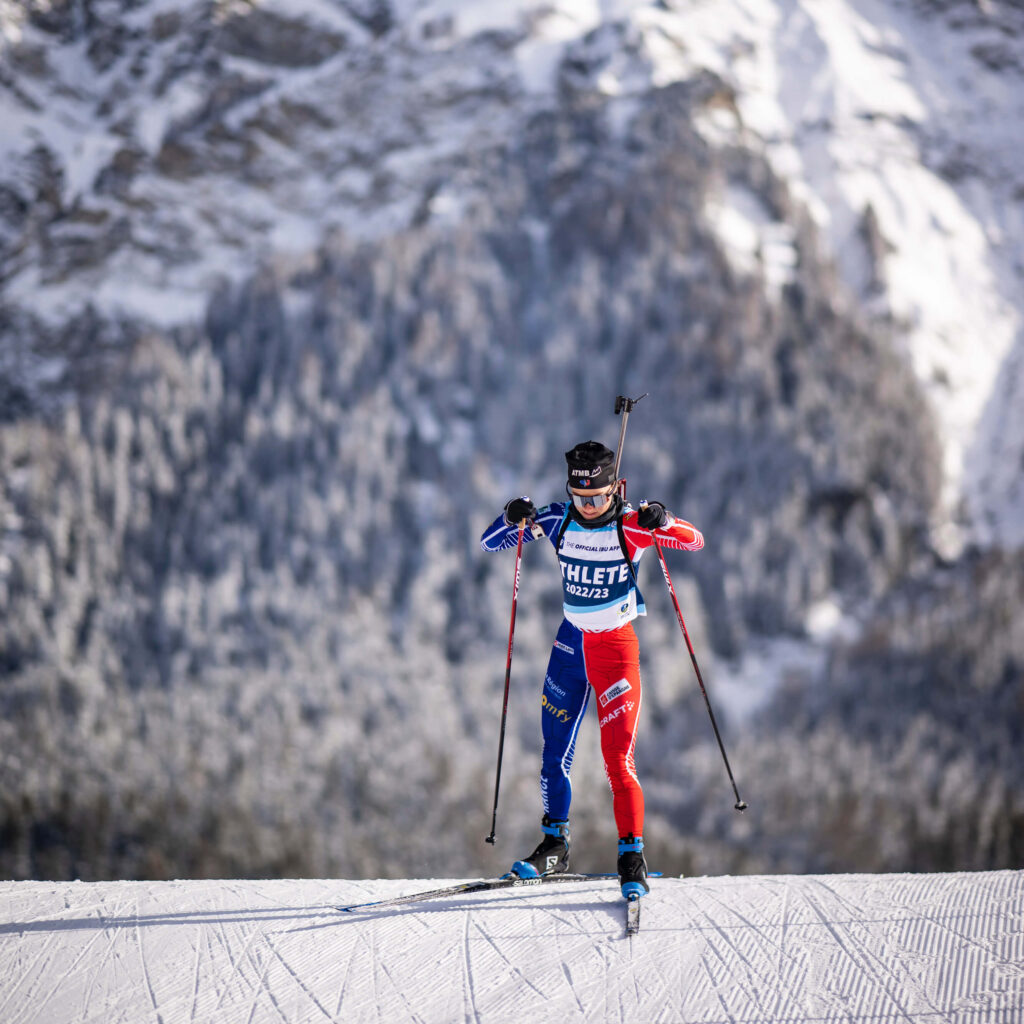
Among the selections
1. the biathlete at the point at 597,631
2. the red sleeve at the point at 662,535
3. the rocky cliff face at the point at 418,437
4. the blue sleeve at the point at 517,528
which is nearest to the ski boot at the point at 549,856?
the biathlete at the point at 597,631

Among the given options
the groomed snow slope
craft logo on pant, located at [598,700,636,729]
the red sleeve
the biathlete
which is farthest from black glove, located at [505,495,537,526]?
the groomed snow slope

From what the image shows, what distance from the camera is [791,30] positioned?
488 feet

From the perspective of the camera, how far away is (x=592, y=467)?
5.98m

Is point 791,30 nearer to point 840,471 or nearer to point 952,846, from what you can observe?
point 840,471

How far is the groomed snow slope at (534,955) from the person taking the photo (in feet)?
16.0

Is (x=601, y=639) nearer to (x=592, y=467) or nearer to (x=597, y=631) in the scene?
(x=597, y=631)

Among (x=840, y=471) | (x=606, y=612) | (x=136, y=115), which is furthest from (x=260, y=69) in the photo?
(x=606, y=612)

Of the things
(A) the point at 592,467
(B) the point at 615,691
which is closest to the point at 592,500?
(A) the point at 592,467

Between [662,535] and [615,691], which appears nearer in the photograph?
[662,535]

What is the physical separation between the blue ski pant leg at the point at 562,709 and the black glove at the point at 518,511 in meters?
0.84

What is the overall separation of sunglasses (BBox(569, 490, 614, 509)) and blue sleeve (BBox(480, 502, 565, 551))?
0.73 feet

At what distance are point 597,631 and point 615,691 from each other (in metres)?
0.43

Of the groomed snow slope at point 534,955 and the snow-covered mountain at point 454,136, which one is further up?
the groomed snow slope at point 534,955

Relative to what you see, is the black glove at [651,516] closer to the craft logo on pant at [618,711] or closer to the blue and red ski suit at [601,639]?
the blue and red ski suit at [601,639]
